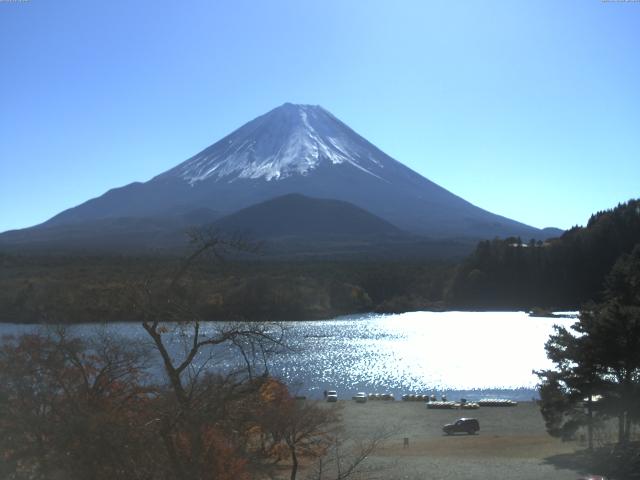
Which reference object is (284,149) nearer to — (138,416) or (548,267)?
(548,267)

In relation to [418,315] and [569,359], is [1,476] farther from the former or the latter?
[418,315]

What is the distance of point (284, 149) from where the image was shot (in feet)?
438

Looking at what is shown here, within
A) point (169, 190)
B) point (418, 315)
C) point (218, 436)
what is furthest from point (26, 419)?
point (169, 190)

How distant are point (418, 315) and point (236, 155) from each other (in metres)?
84.7

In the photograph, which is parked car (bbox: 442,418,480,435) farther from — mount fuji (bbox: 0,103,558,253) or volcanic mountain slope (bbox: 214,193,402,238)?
mount fuji (bbox: 0,103,558,253)

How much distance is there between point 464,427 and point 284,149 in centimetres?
11789

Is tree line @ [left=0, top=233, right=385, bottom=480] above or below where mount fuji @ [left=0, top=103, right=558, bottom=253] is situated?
below

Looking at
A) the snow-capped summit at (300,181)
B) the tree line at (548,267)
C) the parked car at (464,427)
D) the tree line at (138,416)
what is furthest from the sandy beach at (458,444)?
the snow-capped summit at (300,181)

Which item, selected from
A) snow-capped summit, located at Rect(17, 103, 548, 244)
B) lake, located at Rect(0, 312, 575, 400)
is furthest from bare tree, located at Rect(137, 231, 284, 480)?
snow-capped summit, located at Rect(17, 103, 548, 244)

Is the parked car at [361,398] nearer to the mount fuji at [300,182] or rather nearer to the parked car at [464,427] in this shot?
the parked car at [464,427]

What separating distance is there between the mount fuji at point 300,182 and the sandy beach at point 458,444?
304 ft

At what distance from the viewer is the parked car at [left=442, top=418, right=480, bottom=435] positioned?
1792 cm

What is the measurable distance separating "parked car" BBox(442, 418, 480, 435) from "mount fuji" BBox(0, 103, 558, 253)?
95.0 meters

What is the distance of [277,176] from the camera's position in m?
131
